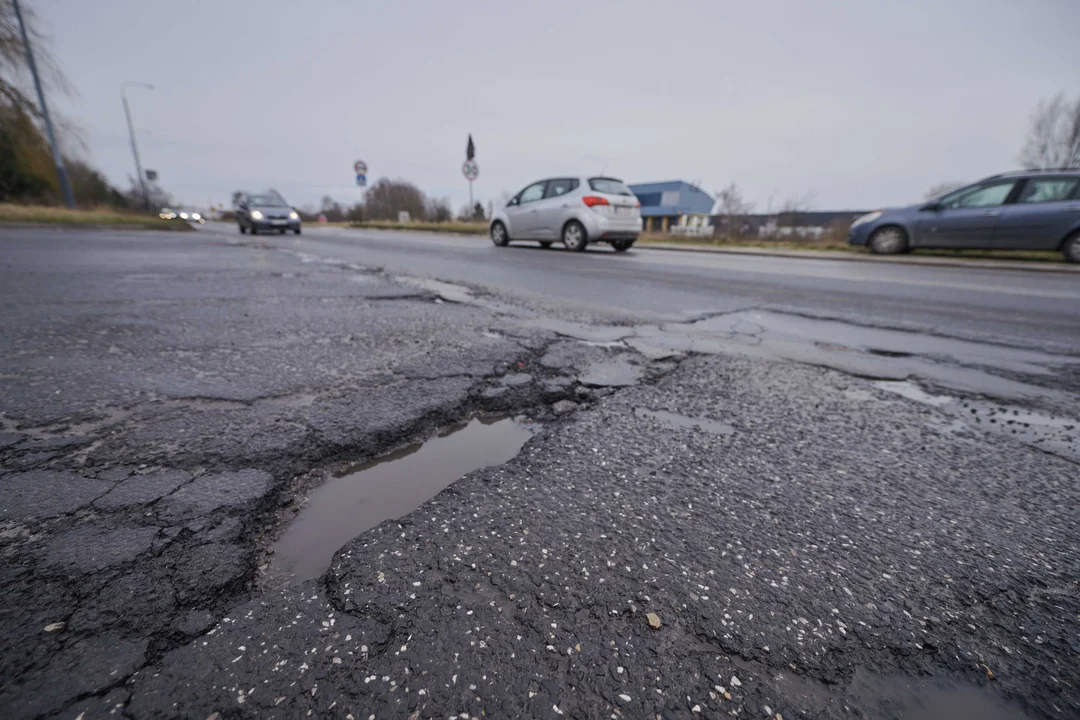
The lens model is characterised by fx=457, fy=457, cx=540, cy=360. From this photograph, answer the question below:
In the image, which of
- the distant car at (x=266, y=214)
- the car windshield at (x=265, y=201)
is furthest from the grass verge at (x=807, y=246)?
the car windshield at (x=265, y=201)

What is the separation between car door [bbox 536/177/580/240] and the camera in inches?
399

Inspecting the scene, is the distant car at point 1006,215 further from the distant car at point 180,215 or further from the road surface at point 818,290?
the distant car at point 180,215

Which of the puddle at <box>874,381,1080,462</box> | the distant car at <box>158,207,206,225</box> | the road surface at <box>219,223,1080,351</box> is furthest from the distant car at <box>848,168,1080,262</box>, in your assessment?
the distant car at <box>158,207,206,225</box>

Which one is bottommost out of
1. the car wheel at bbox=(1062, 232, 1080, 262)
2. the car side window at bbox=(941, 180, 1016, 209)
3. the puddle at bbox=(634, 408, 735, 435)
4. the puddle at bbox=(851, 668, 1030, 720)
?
the puddle at bbox=(851, 668, 1030, 720)

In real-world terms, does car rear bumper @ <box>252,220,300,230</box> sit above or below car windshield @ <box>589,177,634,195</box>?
below

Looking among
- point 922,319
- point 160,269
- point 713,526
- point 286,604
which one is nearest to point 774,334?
point 922,319

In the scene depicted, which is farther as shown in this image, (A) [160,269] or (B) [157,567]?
(A) [160,269]

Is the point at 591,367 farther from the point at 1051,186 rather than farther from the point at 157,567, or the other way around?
the point at 1051,186

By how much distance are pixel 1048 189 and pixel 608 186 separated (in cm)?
849

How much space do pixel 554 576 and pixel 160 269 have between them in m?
7.01

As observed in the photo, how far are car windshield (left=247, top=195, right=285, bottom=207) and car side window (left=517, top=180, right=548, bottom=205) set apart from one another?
1070 cm

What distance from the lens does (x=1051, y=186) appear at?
888cm

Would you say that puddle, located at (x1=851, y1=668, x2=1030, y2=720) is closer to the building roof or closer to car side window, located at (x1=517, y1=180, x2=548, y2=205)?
car side window, located at (x1=517, y1=180, x2=548, y2=205)

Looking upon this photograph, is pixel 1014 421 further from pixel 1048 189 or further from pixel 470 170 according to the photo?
pixel 470 170
